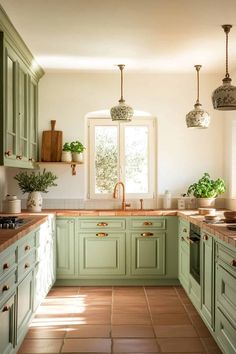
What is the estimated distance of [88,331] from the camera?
Answer: 12.0ft

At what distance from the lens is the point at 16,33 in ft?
13.1

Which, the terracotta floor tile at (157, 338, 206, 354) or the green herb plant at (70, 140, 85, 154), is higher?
the green herb plant at (70, 140, 85, 154)

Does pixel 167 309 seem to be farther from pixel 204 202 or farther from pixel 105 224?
pixel 204 202

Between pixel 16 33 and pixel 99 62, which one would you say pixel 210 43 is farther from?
pixel 16 33

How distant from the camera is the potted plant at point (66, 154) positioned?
5.40 meters

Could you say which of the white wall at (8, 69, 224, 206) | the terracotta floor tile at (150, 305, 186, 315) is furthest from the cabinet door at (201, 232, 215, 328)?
the white wall at (8, 69, 224, 206)

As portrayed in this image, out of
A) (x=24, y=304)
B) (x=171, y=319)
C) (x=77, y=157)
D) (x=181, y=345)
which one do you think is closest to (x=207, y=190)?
(x=77, y=157)

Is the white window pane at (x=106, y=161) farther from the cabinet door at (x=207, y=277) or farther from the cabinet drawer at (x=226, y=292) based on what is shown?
the cabinet drawer at (x=226, y=292)

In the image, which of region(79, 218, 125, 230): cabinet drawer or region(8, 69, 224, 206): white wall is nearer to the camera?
region(79, 218, 125, 230): cabinet drawer

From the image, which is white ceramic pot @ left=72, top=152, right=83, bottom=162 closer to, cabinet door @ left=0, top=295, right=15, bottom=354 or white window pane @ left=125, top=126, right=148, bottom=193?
white window pane @ left=125, top=126, right=148, bottom=193

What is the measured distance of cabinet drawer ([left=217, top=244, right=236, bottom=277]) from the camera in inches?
108

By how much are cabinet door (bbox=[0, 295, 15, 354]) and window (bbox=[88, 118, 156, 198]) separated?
2.93 m

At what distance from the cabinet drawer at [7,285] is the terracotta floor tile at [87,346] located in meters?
0.75

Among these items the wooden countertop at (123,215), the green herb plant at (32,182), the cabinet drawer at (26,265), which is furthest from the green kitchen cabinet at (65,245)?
the cabinet drawer at (26,265)
